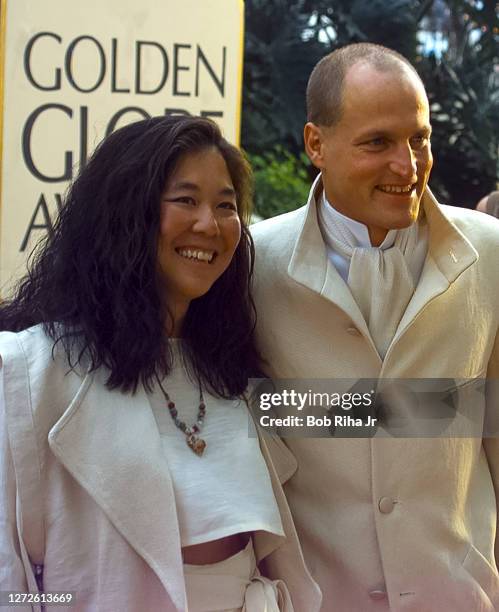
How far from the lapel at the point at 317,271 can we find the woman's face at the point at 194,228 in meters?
0.27

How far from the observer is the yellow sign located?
4148 mm

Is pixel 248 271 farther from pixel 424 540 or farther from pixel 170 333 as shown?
pixel 424 540

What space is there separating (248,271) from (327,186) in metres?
0.34

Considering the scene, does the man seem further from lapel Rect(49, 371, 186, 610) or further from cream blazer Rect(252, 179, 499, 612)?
lapel Rect(49, 371, 186, 610)

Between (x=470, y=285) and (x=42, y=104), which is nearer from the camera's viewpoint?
(x=470, y=285)

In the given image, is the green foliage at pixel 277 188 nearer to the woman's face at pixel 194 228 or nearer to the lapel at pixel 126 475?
the woman's face at pixel 194 228

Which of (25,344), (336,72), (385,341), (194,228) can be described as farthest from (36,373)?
(336,72)

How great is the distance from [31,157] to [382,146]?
1.61m

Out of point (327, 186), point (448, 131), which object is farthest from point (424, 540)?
point (448, 131)

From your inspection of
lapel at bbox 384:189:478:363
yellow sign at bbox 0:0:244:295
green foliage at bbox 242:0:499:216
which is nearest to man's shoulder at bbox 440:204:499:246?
lapel at bbox 384:189:478:363

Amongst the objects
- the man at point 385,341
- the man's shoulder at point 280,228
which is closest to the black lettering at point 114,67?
the man's shoulder at point 280,228

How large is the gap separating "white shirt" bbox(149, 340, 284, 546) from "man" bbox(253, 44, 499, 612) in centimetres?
25

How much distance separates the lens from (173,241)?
279 centimetres

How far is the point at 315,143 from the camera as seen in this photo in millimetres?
3227
